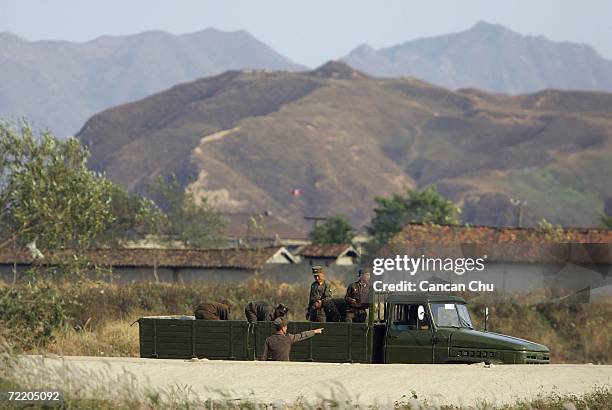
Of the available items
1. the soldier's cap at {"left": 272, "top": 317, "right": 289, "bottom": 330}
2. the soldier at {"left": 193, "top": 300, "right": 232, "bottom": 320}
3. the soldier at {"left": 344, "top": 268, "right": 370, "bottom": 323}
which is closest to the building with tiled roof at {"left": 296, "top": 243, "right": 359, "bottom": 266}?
the soldier at {"left": 193, "top": 300, "right": 232, "bottom": 320}

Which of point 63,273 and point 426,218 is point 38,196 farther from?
point 426,218

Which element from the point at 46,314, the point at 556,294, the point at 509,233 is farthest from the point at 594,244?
the point at 46,314

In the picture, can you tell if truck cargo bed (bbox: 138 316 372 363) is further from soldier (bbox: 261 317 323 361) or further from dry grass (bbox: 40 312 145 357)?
dry grass (bbox: 40 312 145 357)

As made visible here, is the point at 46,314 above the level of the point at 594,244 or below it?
below

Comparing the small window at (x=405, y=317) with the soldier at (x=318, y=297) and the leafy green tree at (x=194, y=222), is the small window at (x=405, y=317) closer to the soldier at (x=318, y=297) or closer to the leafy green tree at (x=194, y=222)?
the soldier at (x=318, y=297)

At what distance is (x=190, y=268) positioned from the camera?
74.5 m

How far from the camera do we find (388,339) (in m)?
23.5

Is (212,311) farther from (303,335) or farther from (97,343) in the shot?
(97,343)

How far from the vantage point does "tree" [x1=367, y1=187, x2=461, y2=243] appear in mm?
130750

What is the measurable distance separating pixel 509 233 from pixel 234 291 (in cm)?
2591

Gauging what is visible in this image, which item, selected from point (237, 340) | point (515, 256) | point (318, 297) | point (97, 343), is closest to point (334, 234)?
point (515, 256)

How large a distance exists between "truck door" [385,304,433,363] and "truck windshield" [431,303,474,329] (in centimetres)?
25

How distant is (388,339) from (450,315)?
1352 millimetres

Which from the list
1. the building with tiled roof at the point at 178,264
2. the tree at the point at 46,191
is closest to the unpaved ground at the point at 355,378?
the tree at the point at 46,191
